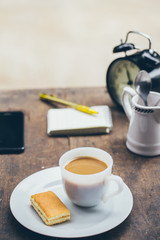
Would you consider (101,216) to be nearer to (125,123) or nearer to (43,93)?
(125,123)

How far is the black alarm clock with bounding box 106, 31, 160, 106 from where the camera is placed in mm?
1214

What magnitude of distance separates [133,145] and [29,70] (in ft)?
8.76

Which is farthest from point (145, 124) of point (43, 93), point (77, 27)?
point (77, 27)

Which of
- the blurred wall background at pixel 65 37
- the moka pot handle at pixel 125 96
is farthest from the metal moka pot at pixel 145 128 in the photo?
the blurred wall background at pixel 65 37

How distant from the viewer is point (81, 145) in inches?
44.5

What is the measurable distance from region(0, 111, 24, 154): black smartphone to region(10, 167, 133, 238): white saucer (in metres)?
0.21

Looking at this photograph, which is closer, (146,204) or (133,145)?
(146,204)

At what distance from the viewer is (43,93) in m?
1.51

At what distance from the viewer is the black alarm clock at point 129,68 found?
1.21m

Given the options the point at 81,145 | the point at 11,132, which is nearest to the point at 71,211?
the point at 81,145

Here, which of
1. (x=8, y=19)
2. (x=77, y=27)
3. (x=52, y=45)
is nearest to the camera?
(x=52, y=45)

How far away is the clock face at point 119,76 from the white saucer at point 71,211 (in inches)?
23.0

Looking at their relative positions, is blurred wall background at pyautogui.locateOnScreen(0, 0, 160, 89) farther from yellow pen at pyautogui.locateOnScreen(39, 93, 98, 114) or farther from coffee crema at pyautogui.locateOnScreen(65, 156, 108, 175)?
coffee crema at pyautogui.locateOnScreen(65, 156, 108, 175)

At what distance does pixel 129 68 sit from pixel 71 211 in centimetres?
71
